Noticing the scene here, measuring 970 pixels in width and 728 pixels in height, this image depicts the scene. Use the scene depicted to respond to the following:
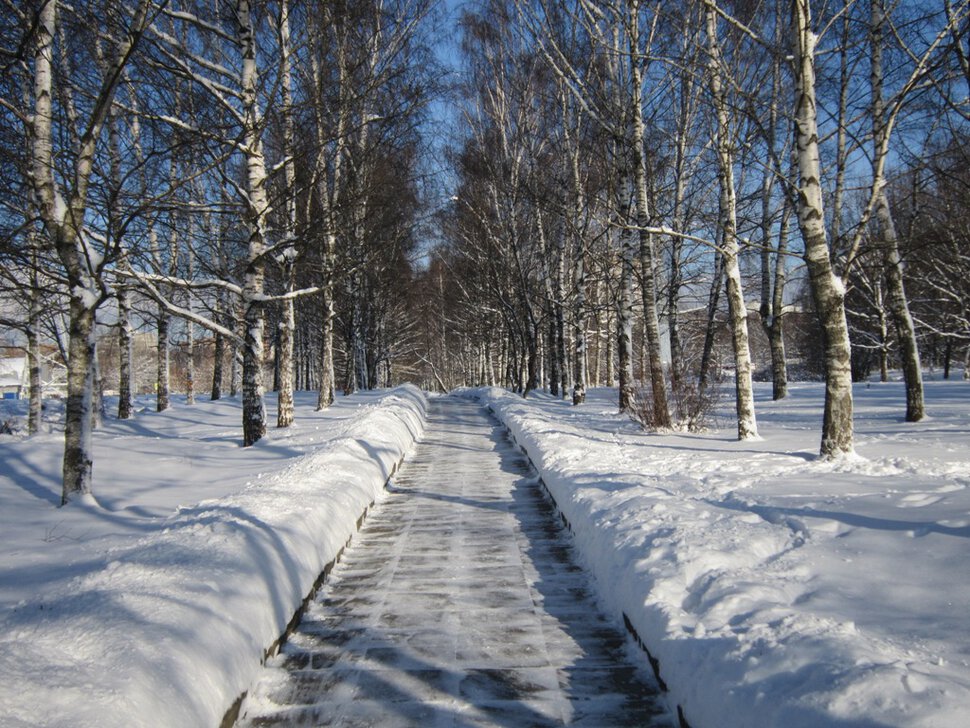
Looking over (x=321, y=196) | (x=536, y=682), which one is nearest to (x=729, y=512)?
(x=536, y=682)

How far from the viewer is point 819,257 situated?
7781mm

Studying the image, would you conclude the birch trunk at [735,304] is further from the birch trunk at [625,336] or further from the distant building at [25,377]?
the distant building at [25,377]

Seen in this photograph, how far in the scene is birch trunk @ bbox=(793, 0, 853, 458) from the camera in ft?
25.4

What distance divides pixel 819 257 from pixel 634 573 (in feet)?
17.5

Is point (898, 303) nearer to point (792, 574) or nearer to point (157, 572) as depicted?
point (792, 574)

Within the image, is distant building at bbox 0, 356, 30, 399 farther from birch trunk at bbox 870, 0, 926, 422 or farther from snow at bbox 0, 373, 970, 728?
birch trunk at bbox 870, 0, 926, 422

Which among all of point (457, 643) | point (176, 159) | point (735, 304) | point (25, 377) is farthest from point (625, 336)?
point (25, 377)

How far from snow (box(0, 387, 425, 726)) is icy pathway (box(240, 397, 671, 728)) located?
0.28 metres

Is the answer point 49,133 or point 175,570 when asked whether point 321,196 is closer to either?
point 49,133

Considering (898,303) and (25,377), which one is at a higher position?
(898,303)

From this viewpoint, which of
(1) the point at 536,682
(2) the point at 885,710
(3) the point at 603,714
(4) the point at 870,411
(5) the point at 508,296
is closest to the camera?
(2) the point at 885,710

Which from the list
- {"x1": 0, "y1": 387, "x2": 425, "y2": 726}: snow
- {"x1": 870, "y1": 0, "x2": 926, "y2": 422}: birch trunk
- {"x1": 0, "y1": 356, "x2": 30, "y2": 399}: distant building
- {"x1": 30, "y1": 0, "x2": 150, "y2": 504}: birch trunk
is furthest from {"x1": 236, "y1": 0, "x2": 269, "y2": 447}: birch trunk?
{"x1": 0, "y1": 356, "x2": 30, "y2": 399}: distant building

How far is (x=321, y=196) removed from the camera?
17141 mm

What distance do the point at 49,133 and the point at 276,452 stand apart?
529 centimetres
